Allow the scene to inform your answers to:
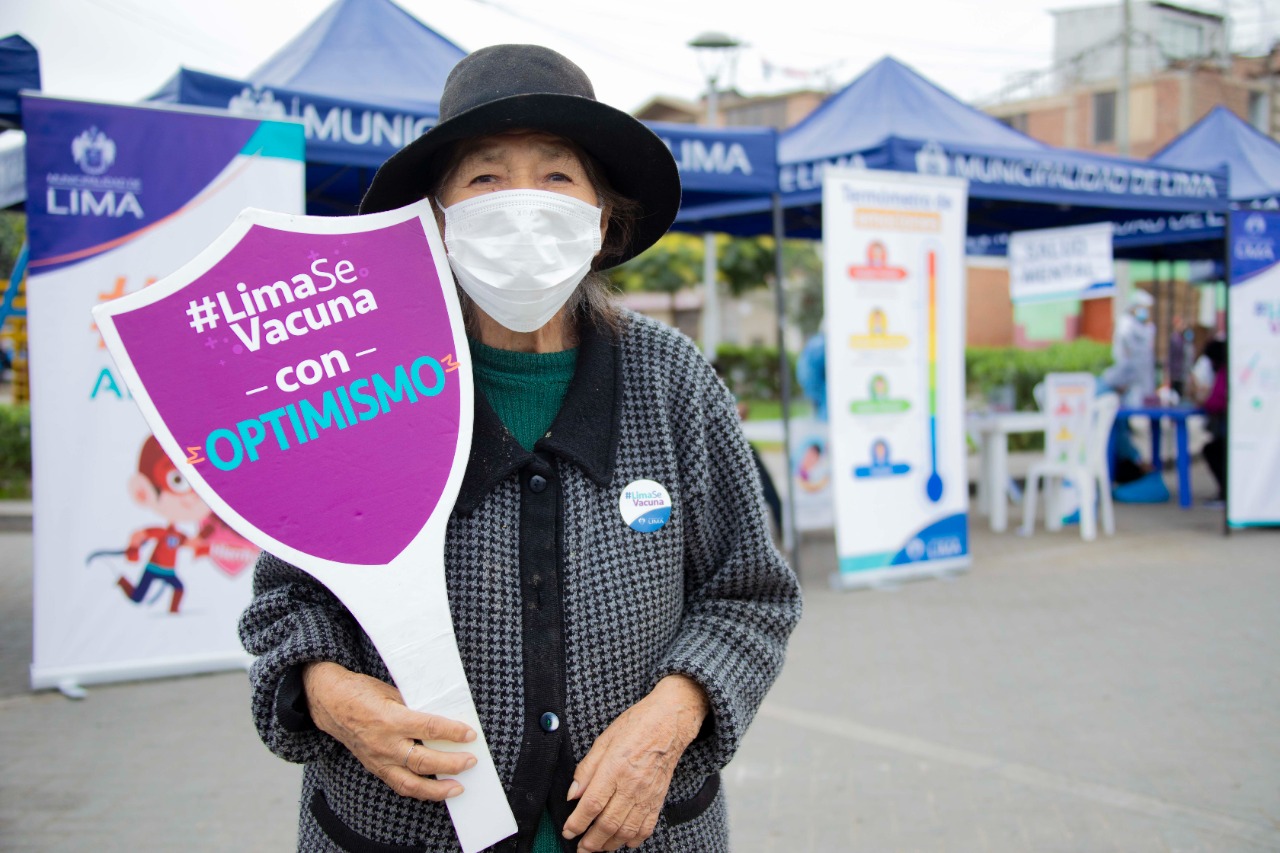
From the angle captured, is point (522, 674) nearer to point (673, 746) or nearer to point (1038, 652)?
point (673, 746)

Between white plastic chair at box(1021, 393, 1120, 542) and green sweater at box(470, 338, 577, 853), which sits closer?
green sweater at box(470, 338, 577, 853)

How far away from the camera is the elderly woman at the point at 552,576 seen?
4.45 feet

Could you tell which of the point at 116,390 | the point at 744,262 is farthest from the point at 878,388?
the point at 744,262

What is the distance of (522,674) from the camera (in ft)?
4.54

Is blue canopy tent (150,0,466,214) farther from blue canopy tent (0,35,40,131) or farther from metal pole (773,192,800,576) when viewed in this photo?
metal pole (773,192,800,576)

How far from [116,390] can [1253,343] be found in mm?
7800

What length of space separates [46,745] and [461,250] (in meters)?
3.73

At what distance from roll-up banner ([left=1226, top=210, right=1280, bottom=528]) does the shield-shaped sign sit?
26.7 ft

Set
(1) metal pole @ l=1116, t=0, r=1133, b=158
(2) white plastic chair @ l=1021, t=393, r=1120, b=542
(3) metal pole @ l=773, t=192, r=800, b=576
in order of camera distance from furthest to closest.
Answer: (1) metal pole @ l=1116, t=0, r=1133, b=158 → (2) white plastic chair @ l=1021, t=393, r=1120, b=542 → (3) metal pole @ l=773, t=192, r=800, b=576

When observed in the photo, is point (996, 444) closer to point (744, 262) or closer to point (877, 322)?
point (877, 322)

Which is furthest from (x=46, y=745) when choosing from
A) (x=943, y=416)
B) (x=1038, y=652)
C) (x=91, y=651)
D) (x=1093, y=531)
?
(x=1093, y=531)

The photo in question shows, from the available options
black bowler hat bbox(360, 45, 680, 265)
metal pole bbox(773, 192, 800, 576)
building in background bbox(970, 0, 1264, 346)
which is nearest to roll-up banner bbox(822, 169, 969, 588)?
metal pole bbox(773, 192, 800, 576)

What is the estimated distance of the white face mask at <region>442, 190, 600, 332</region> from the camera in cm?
144

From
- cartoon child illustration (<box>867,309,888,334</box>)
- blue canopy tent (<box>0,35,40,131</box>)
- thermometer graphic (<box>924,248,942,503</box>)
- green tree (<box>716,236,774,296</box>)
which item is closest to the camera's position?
blue canopy tent (<box>0,35,40,131</box>)
